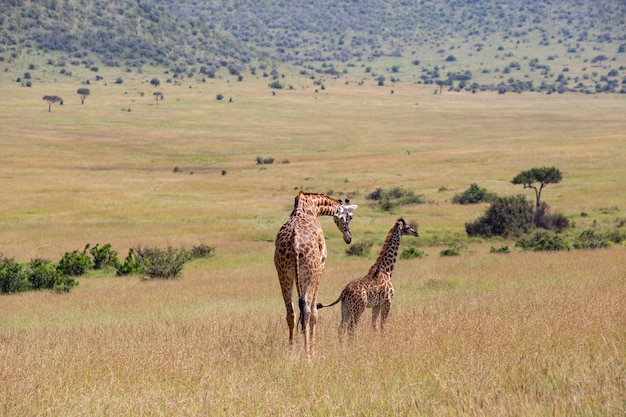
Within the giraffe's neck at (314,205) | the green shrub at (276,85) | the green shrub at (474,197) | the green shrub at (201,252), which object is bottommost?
the green shrub at (201,252)

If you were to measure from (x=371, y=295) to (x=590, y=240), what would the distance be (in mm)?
22544

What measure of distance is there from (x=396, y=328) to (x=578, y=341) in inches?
112

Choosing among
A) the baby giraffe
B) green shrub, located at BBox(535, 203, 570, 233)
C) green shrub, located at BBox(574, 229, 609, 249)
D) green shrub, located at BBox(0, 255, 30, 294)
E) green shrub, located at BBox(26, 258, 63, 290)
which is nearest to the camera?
the baby giraffe

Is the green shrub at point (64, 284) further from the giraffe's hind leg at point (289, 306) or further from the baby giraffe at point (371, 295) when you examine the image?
the giraffe's hind leg at point (289, 306)

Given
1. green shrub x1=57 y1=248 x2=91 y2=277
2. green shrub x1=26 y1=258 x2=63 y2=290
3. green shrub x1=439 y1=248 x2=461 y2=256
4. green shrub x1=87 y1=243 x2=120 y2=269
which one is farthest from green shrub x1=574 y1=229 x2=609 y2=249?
green shrub x1=26 y1=258 x2=63 y2=290

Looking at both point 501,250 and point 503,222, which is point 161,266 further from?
point 503,222

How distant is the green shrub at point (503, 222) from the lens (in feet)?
117

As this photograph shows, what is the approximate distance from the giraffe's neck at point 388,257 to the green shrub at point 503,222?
967 inches

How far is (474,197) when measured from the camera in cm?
4831

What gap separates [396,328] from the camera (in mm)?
10750

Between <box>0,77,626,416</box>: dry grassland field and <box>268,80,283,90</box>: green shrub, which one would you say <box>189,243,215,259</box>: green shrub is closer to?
<box>0,77,626,416</box>: dry grassland field

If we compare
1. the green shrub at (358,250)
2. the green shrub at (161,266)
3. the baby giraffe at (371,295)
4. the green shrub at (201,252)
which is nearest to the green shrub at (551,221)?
the green shrub at (358,250)

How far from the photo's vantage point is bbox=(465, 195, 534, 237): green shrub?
117ft

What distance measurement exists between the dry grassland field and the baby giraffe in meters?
Result: 0.28
